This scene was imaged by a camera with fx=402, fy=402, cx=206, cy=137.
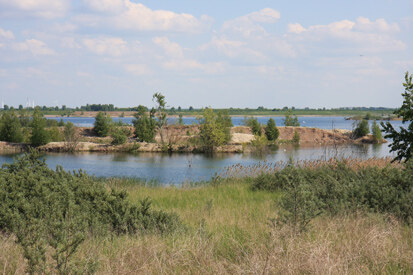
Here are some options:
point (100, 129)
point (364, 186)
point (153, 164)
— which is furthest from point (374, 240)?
point (100, 129)

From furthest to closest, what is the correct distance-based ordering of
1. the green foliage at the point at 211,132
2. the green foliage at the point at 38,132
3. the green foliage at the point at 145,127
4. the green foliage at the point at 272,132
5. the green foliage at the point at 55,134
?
the green foliage at the point at 272,132 → the green foliage at the point at 55,134 → the green foliage at the point at 145,127 → the green foliage at the point at 38,132 → the green foliage at the point at 211,132

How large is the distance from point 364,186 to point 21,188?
7.32 metres

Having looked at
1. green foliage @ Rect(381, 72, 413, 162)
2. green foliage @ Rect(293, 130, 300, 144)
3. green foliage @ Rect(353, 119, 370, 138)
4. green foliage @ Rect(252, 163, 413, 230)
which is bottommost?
green foliage @ Rect(293, 130, 300, 144)

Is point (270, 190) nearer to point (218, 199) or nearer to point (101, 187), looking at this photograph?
point (218, 199)

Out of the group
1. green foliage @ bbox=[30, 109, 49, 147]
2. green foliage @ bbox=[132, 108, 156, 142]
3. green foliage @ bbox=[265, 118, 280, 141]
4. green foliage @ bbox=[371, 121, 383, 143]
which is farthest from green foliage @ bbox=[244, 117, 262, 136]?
green foliage @ bbox=[30, 109, 49, 147]

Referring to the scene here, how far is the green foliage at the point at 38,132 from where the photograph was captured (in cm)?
4581

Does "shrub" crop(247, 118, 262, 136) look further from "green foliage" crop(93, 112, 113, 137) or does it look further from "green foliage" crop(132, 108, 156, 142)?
"green foliage" crop(93, 112, 113, 137)

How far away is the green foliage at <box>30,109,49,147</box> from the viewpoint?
4581 cm

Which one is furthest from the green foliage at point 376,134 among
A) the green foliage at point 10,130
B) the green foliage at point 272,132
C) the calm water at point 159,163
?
the green foliage at point 10,130

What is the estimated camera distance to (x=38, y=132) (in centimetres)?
4628

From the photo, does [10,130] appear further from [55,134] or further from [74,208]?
[74,208]

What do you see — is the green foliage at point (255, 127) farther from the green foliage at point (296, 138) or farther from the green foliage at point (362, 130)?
the green foliage at point (362, 130)

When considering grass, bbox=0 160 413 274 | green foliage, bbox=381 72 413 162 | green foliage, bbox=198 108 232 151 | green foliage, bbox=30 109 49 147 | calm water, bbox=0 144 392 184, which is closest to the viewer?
grass, bbox=0 160 413 274

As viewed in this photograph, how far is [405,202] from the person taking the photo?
8.04m
